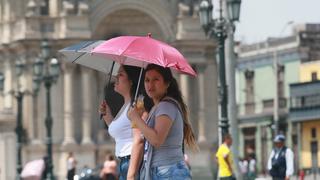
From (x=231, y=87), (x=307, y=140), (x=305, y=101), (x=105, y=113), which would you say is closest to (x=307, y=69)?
(x=305, y=101)

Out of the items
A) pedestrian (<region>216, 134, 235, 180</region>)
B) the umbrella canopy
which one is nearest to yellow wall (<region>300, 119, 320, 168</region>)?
pedestrian (<region>216, 134, 235, 180</region>)

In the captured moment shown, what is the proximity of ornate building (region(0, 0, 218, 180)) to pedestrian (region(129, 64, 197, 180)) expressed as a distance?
48421 millimetres

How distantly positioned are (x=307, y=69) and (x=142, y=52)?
63013mm

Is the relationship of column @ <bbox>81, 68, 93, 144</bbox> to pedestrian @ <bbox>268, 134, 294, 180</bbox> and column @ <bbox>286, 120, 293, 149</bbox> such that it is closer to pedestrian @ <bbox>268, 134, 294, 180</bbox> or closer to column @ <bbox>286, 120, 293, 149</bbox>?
column @ <bbox>286, 120, 293, 149</bbox>

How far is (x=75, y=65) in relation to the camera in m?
60.7

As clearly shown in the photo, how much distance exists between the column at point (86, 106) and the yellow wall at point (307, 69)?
1692 centimetres

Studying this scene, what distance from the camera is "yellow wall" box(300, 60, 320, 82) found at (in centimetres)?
7162

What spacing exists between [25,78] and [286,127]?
19859mm

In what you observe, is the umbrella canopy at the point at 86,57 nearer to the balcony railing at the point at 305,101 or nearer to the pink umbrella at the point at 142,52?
the pink umbrella at the point at 142,52

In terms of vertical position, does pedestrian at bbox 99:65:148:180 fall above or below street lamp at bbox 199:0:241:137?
below

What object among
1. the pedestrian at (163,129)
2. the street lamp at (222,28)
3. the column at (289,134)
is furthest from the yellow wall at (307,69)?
the pedestrian at (163,129)

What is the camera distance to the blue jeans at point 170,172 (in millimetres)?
9445

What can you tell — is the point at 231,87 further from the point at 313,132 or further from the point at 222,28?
the point at 313,132

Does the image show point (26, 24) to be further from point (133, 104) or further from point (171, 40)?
point (133, 104)
